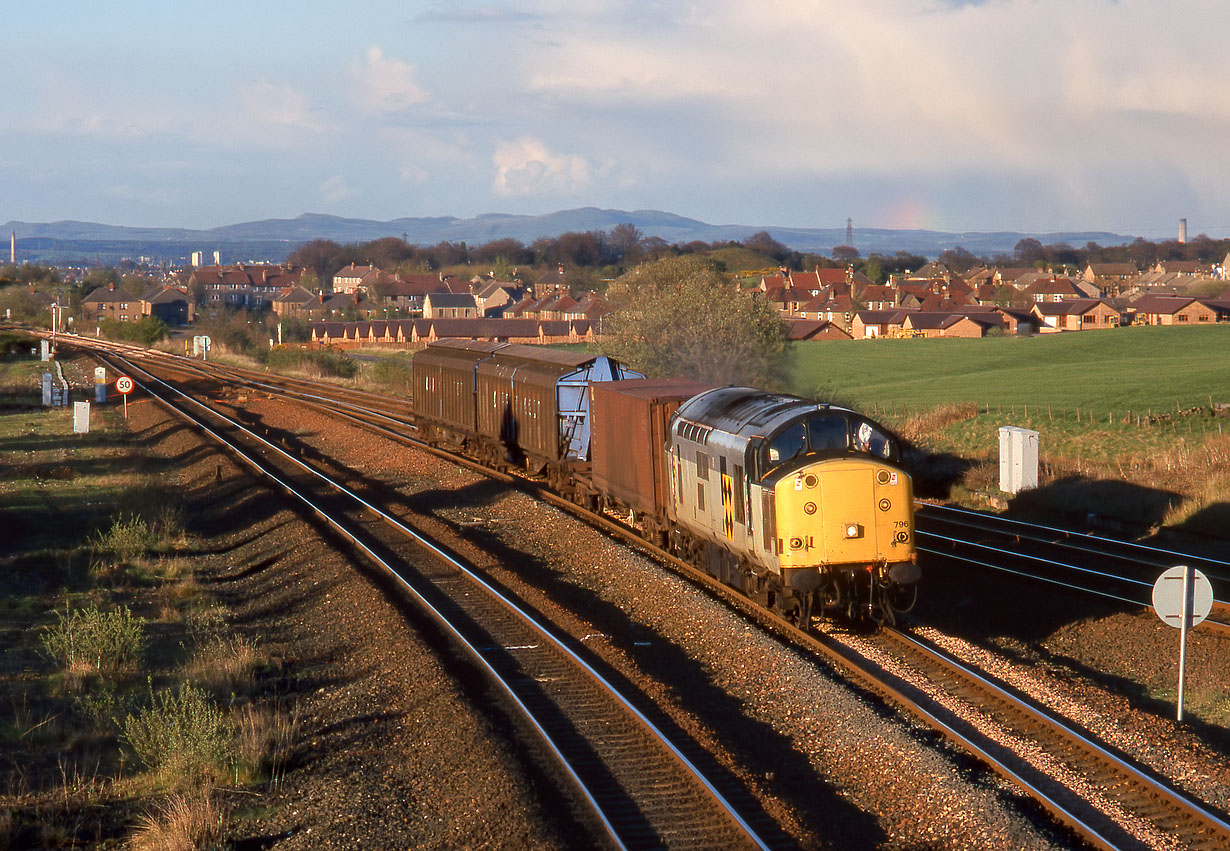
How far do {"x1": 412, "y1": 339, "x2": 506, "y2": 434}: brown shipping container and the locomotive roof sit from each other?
14.8m

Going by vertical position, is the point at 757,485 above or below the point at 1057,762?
above

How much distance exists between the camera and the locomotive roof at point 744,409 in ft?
50.8

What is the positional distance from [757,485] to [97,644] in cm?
912

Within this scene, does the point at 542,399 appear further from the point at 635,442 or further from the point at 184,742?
the point at 184,742

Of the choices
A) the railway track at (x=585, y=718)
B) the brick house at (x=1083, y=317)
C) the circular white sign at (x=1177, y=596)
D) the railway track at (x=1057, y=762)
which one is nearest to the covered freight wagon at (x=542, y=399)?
the railway track at (x=585, y=718)

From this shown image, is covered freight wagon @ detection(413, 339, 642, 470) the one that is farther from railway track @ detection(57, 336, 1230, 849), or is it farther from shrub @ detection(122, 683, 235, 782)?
shrub @ detection(122, 683, 235, 782)

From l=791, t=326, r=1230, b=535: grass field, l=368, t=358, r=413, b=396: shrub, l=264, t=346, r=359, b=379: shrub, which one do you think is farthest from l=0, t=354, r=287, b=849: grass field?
l=264, t=346, r=359, b=379: shrub

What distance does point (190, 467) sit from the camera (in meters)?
34.5

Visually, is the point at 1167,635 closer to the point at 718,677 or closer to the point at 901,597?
the point at 901,597

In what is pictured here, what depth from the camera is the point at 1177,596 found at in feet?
43.0

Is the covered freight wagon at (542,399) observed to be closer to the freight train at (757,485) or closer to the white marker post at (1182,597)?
the freight train at (757,485)

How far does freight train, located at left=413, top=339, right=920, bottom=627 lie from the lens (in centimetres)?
1466

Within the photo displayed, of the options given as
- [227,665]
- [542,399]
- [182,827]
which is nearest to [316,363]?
[542,399]

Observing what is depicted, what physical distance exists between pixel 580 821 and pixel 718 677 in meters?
4.48
